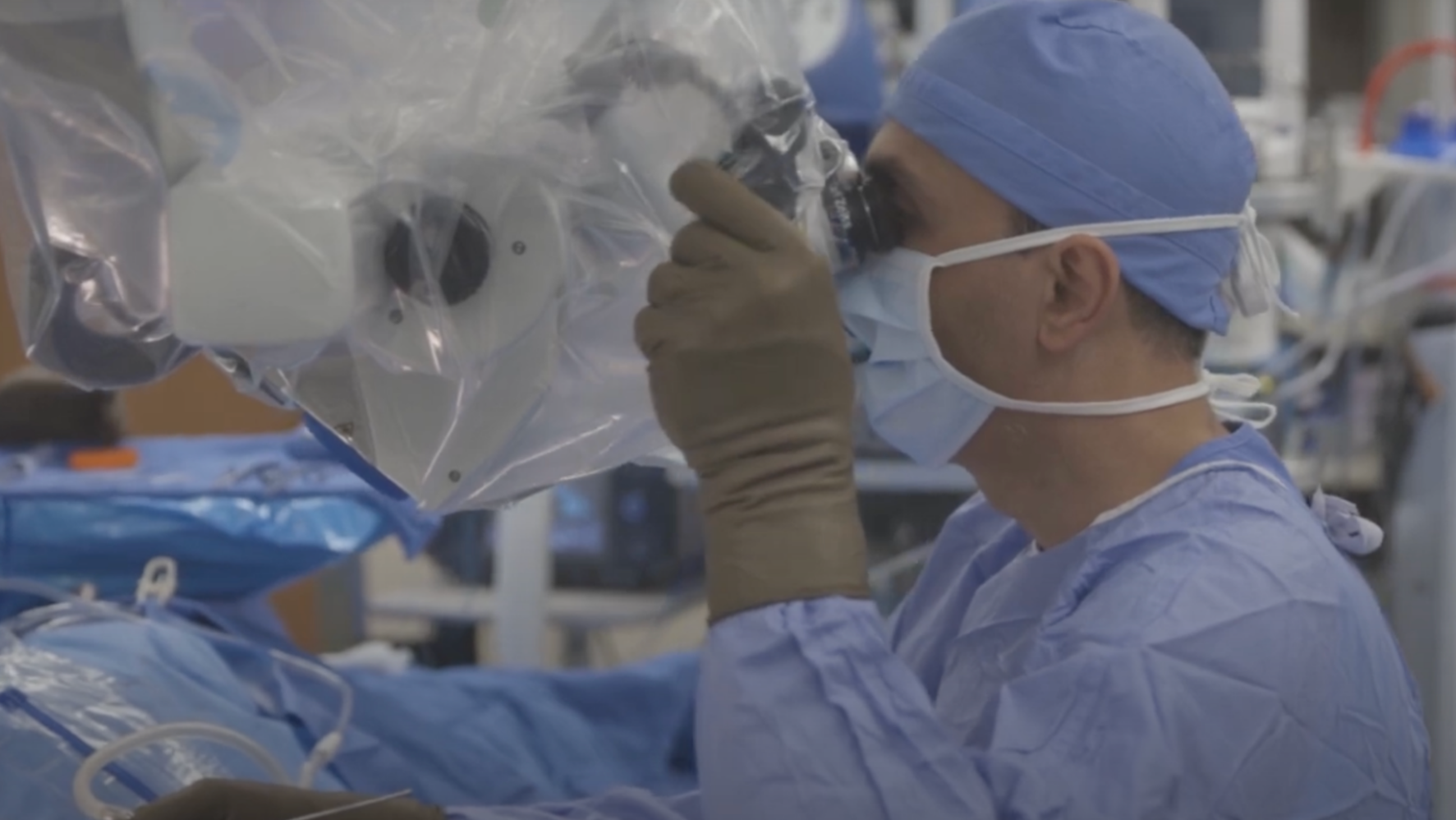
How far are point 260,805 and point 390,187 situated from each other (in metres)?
0.49

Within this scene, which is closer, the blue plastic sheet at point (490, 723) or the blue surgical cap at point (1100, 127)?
the blue surgical cap at point (1100, 127)

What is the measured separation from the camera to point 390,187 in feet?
2.73

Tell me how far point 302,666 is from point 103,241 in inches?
27.2

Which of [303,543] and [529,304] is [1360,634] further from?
[303,543]

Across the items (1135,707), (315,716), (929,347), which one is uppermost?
(929,347)

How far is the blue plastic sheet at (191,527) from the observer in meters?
1.49

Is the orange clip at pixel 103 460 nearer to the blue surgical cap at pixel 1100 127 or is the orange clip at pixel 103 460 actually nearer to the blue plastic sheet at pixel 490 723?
the blue plastic sheet at pixel 490 723

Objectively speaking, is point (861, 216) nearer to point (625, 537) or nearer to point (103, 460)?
point (103, 460)

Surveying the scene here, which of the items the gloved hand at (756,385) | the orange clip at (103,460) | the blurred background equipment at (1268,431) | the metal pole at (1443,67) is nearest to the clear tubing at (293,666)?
the orange clip at (103,460)

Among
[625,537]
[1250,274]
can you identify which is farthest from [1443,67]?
[1250,274]

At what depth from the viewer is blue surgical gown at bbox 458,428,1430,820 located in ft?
2.67

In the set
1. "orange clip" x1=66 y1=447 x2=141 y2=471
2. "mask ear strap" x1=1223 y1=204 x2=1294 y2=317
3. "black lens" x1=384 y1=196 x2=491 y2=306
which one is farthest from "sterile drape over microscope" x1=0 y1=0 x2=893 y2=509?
"orange clip" x1=66 y1=447 x2=141 y2=471

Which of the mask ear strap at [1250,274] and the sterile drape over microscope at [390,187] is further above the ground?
the sterile drape over microscope at [390,187]

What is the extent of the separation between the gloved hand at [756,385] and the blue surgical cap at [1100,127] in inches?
9.2
